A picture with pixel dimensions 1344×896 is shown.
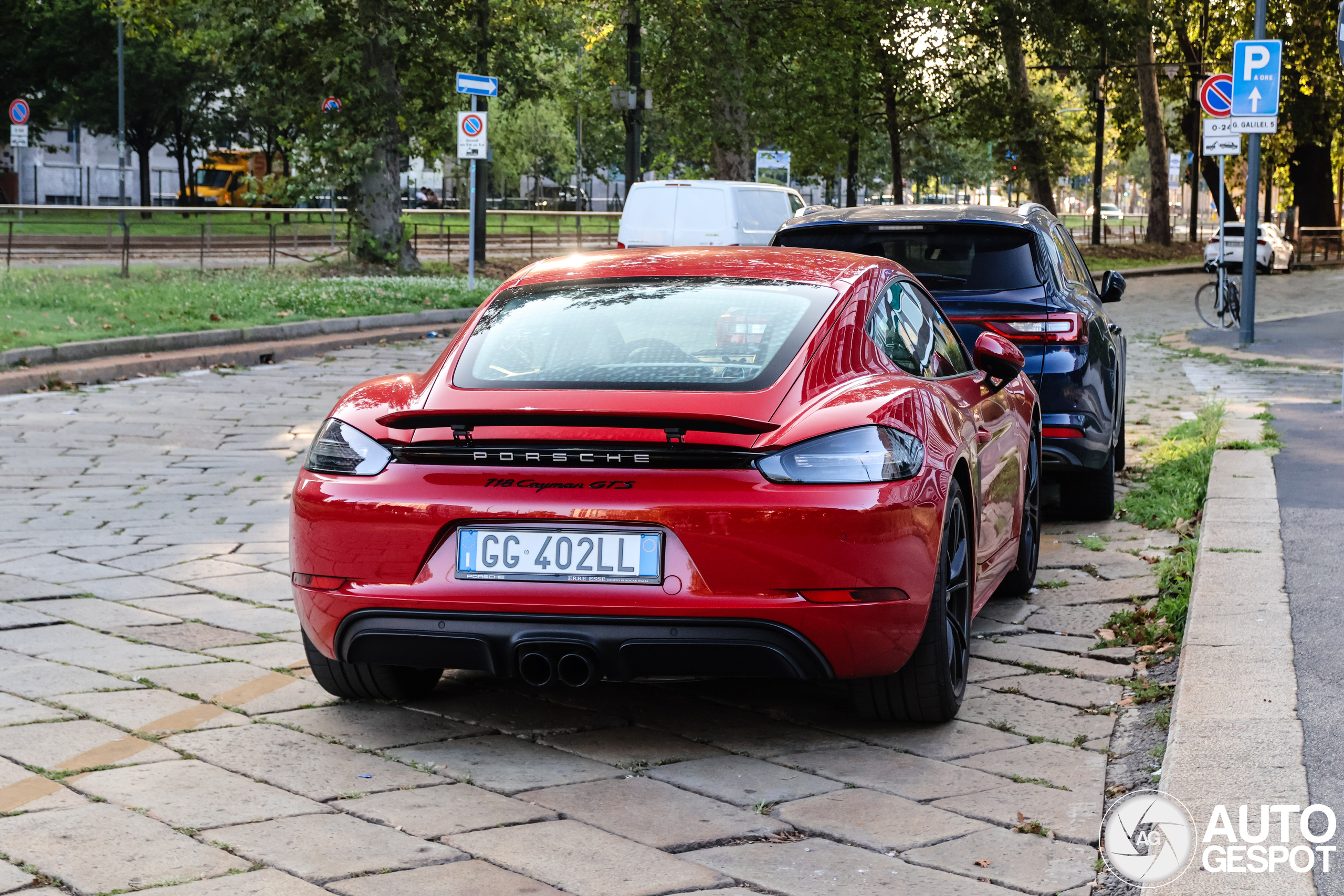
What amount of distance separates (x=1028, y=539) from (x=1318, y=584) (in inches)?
43.3

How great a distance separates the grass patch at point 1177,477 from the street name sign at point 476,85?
13.9m

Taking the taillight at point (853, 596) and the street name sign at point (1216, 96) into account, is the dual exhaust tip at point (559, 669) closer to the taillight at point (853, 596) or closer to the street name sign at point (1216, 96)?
the taillight at point (853, 596)

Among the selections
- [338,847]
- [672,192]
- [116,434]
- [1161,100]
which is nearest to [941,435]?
[338,847]

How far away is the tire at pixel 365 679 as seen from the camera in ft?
15.2

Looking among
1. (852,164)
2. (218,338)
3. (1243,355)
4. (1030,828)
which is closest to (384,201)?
(218,338)

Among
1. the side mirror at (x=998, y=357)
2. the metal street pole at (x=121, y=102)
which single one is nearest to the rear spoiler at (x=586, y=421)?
the side mirror at (x=998, y=357)

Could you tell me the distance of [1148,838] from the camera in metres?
3.48

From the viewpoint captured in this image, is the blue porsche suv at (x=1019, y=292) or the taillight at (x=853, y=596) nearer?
the taillight at (x=853, y=596)

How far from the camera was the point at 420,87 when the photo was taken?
26.9m

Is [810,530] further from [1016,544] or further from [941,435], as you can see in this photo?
[1016,544]

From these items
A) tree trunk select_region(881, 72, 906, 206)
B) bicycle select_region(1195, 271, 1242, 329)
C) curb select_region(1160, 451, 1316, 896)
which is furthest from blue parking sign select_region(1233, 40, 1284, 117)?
tree trunk select_region(881, 72, 906, 206)

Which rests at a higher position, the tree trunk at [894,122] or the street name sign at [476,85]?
the tree trunk at [894,122]

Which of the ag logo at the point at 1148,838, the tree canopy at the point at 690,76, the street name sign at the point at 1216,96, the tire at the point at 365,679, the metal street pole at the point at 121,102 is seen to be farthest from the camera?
the metal street pole at the point at 121,102

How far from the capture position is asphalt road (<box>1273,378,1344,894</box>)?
3799 millimetres
